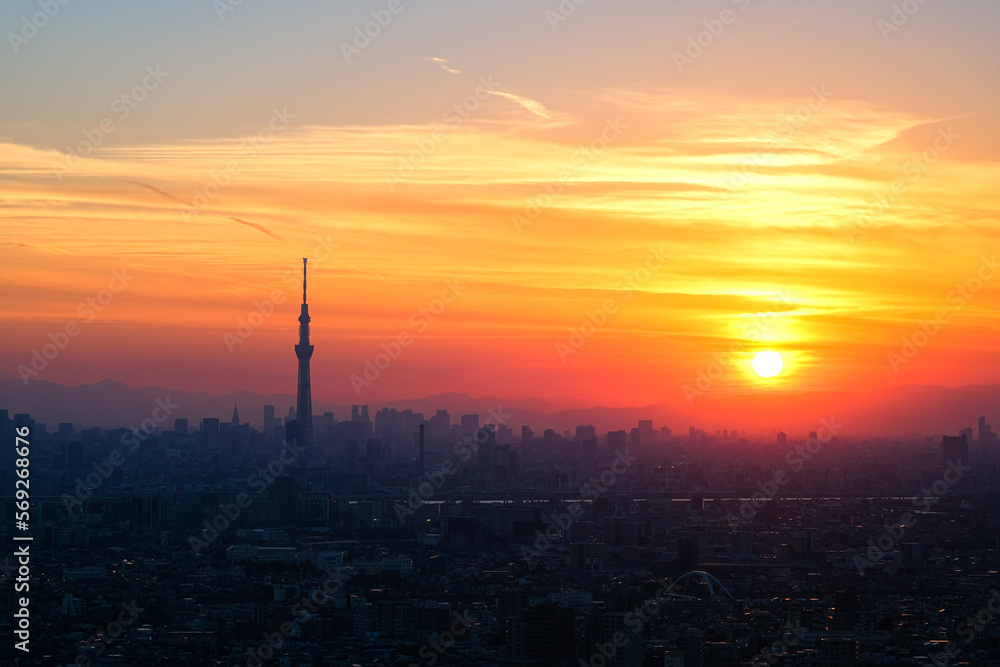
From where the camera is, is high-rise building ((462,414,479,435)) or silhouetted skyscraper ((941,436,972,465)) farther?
high-rise building ((462,414,479,435))

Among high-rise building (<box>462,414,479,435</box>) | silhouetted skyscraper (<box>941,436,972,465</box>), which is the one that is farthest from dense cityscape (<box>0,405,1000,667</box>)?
high-rise building (<box>462,414,479,435</box>)

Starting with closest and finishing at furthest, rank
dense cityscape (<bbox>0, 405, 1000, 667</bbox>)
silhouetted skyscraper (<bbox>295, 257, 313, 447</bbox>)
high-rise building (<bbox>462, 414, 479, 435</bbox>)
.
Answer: dense cityscape (<bbox>0, 405, 1000, 667</bbox>)
silhouetted skyscraper (<bbox>295, 257, 313, 447</bbox>)
high-rise building (<bbox>462, 414, 479, 435</bbox>)

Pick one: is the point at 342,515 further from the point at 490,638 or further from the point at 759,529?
the point at 490,638

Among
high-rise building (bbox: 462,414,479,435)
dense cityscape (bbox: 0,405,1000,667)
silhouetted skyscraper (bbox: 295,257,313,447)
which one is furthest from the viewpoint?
high-rise building (bbox: 462,414,479,435)

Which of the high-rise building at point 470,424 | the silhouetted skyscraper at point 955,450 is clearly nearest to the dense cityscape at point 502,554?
the silhouetted skyscraper at point 955,450

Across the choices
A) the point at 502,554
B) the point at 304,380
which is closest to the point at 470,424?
the point at 304,380

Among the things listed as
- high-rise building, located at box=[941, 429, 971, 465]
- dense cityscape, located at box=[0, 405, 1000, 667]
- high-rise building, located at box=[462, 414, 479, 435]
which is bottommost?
dense cityscape, located at box=[0, 405, 1000, 667]

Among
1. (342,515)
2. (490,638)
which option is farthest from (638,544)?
(490,638)

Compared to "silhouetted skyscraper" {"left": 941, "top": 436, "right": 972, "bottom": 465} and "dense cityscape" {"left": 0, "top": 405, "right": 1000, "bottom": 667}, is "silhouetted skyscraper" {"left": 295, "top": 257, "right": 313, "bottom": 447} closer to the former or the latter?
"dense cityscape" {"left": 0, "top": 405, "right": 1000, "bottom": 667}
